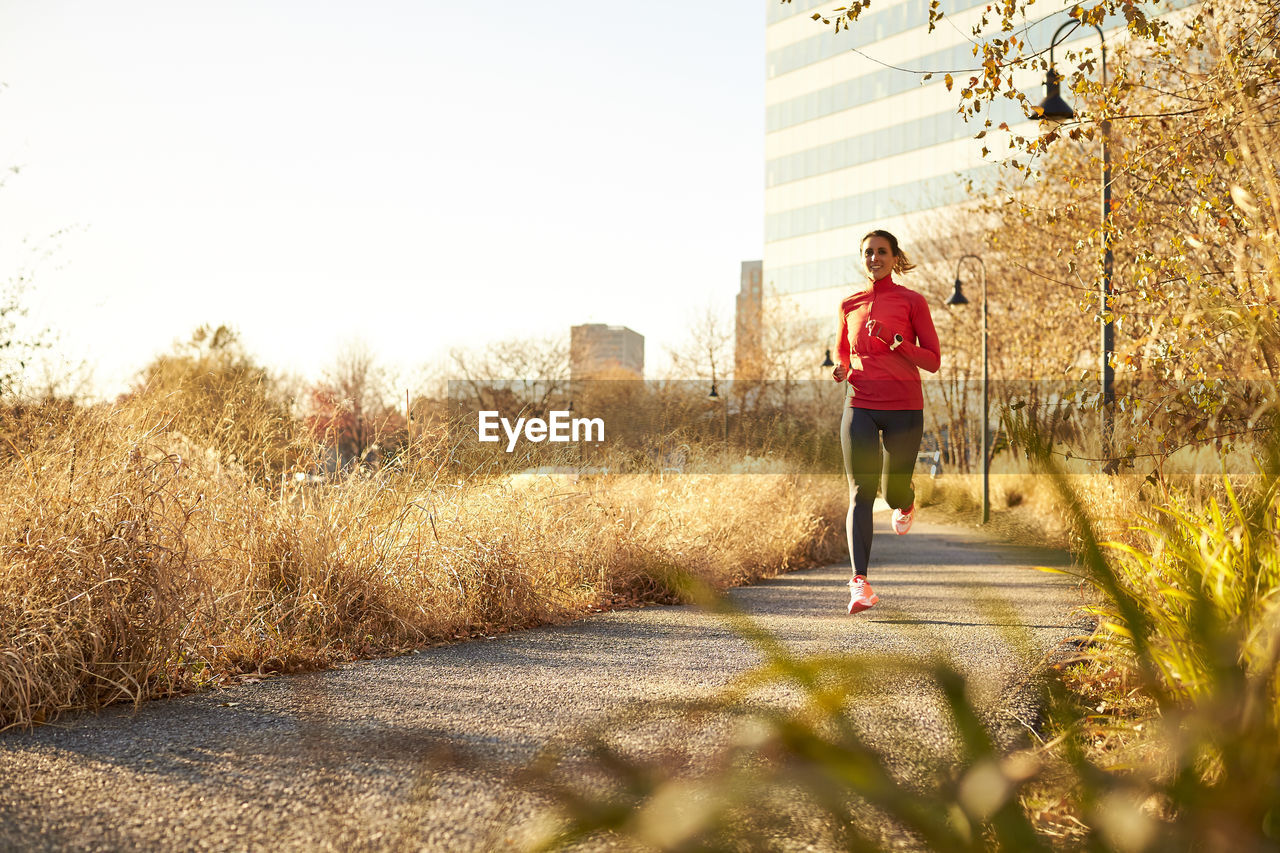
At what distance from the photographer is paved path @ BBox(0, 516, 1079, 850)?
2.17m

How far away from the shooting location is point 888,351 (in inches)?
216

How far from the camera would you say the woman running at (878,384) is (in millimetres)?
5477

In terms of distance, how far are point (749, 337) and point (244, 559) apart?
31332mm

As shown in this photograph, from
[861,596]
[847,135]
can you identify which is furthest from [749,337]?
[861,596]

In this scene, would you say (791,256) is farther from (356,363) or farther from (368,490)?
(368,490)

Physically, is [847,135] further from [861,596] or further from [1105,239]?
[861,596]

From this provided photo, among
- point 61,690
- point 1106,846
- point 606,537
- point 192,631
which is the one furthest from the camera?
point 606,537

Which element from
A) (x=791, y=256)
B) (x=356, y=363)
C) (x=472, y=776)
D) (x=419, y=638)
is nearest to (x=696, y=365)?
(x=356, y=363)

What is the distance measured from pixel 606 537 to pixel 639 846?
4701 millimetres

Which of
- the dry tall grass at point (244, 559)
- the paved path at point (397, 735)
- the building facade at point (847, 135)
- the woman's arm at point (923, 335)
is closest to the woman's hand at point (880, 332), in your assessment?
the woman's arm at point (923, 335)

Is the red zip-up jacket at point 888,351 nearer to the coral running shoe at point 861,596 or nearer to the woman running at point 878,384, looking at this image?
the woman running at point 878,384

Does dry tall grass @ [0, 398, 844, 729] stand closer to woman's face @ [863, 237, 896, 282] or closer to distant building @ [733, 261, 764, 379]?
woman's face @ [863, 237, 896, 282]

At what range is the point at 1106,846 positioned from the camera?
112cm

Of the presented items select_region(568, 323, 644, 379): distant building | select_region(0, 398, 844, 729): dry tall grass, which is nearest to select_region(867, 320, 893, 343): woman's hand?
select_region(0, 398, 844, 729): dry tall grass
